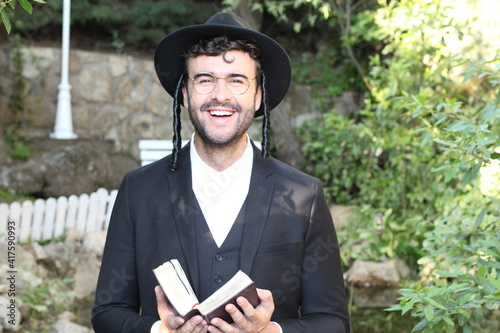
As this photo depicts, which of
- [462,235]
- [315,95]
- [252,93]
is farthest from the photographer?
[315,95]

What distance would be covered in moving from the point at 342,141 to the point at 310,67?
2154 mm

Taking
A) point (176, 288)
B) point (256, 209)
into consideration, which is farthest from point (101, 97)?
point (176, 288)

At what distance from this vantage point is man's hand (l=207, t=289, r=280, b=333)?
6.32ft

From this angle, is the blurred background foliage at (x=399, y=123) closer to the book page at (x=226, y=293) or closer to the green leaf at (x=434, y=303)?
the green leaf at (x=434, y=303)

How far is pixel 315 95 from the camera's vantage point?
934 cm

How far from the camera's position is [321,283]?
7.82ft

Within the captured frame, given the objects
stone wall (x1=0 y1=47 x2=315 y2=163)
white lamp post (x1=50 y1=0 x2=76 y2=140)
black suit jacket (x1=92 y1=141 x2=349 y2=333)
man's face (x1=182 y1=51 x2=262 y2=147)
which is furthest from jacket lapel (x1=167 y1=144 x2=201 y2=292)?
white lamp post (x1=50 y1=0 x2=76 y2=140)

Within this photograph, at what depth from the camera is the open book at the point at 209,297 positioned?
1920 millimetres

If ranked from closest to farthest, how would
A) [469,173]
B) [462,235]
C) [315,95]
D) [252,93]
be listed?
[252,93], [469,173], [462,235], [315,95]

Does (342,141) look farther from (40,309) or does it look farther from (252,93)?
(252,93)

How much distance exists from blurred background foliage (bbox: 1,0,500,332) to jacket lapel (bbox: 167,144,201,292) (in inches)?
34.0

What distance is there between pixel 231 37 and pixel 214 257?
2.41 ft

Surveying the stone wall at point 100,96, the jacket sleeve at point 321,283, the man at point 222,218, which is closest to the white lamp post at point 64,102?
the stone wall at point 100,96

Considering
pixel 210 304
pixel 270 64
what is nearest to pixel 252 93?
pixel 270 64
